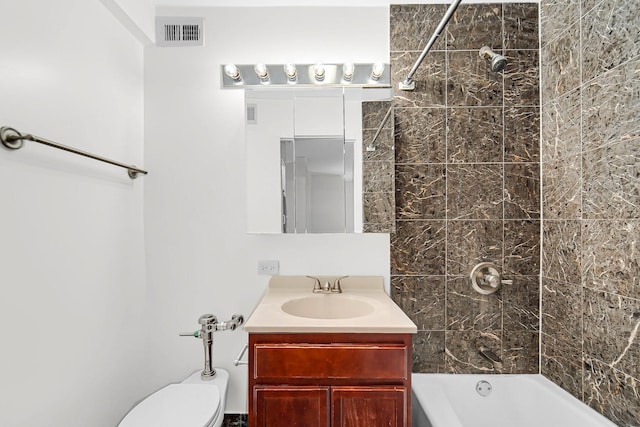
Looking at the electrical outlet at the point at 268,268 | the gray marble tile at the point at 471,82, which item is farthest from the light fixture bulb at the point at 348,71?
the electrical outlet at the point at 268,268

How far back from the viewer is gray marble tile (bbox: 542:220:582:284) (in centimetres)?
157

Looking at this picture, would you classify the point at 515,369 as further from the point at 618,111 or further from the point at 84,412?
the point at 84,412

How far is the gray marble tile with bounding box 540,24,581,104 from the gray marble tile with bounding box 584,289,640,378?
0.98 m

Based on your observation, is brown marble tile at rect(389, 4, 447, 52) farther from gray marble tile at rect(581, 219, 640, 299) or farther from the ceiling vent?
gray marble tile at rect(581, 219, 640, 299)

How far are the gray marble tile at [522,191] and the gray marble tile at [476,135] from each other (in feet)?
0.38

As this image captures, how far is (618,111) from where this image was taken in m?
1.34

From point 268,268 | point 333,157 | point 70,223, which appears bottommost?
point 268,268

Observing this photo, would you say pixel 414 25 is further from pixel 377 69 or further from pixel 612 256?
pixel 612 256

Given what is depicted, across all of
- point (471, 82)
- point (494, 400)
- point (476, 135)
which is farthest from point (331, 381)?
point (471, 82)

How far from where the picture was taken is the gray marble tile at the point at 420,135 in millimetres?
1881

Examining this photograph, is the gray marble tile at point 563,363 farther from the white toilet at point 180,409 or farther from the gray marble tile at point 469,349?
the white toilet at point 180,409

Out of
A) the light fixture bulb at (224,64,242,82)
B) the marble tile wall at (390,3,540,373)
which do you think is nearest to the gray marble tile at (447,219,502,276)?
the marble tile wall at (390,3,540,373)

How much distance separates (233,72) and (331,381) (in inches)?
63.3

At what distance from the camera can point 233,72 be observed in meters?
1.82
